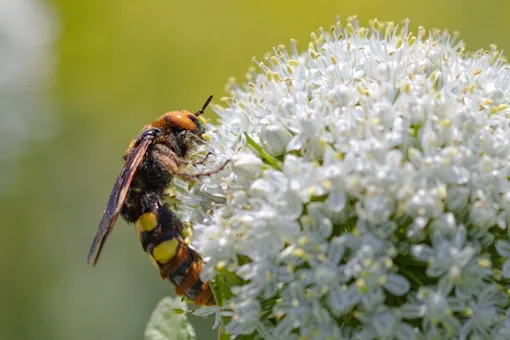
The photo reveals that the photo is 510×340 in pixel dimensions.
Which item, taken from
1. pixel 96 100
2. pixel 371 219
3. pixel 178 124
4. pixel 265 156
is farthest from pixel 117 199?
pixel 96 100

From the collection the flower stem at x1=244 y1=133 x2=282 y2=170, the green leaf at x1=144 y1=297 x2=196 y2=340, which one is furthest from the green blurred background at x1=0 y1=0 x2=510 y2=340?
the flower stem at x1=244 y1=133 x2=282 y2=170

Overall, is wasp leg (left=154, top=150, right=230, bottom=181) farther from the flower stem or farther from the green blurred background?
the green blurred background

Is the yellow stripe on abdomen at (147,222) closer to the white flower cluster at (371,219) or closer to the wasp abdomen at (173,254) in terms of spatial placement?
the wasp abdomen at (173,254)

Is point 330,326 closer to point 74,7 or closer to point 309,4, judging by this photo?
point 309,4

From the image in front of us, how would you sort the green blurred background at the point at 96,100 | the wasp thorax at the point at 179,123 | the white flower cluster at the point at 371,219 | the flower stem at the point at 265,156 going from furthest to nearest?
1. the green blurred background at the point at 96,100
2. the wasp thorax at the point at 179,123
3. the flower stem at the point at 265,156
4. the white flower cluster at the point at 371,219

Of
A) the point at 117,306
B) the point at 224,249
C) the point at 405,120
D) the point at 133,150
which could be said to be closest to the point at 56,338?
the point at 117,306

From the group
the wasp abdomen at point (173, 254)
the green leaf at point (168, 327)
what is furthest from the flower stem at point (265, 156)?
the green leaf at point (168, 327)
